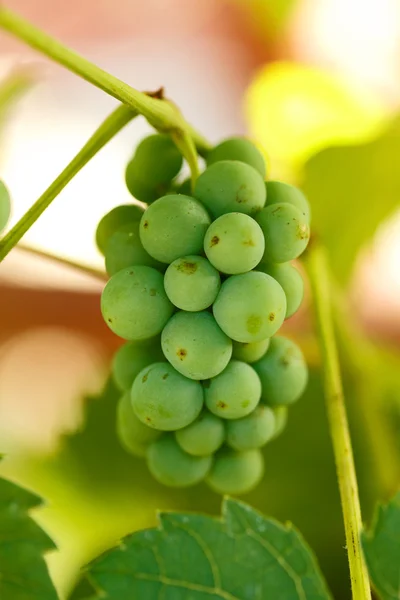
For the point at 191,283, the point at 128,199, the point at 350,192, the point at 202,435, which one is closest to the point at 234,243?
the point at 191,283

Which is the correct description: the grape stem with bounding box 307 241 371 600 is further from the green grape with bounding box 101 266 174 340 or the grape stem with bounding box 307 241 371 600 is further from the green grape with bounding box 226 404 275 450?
the green grape with bounding box 101 266 174 340

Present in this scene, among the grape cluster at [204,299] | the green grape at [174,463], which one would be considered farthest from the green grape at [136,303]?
the green grape at [174,463]

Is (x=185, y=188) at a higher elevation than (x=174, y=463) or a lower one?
higher

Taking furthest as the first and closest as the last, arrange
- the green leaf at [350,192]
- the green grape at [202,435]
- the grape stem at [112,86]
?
the green leaf at [350,192] < the green grape at [202,435] < the grape stem at [112,86]

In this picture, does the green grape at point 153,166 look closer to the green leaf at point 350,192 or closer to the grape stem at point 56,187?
the grape stem at point 56,187

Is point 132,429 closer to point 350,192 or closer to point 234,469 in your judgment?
point 234,469
